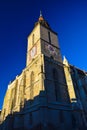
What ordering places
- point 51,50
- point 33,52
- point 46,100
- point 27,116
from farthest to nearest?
point 33,52
point 51,50
point 27,116
point 46,100

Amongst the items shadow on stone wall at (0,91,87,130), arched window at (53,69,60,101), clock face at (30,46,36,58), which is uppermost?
clock face at (30,46,36,58)

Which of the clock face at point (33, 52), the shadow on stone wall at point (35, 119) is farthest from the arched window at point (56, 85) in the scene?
the clock face at point (33, 52)

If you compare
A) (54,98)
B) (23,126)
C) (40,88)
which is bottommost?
(23,126)

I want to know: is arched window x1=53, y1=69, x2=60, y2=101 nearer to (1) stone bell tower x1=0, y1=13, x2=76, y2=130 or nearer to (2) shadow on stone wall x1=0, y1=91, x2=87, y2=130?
(1) stone bell tower x1=0, y1=13, x2=76, y2=130

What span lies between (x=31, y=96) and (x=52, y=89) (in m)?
3.84

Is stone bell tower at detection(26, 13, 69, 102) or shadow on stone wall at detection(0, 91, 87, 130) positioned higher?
stone bell tower at detection(26, 13, 69, 102)

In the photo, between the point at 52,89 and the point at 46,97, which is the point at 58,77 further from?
the point at 46,97

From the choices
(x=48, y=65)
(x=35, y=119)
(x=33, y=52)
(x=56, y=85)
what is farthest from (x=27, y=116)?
(x=33, y=52)

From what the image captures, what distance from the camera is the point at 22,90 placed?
76.2 ft

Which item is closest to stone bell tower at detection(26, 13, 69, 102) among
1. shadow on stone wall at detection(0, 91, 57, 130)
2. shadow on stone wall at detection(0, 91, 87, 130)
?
shadow on stone wall at detection(0, 91, 57, 130)

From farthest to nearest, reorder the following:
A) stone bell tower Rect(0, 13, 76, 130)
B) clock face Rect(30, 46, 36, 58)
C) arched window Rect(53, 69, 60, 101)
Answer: clock face Rect(30, 46, 36, 58) → arched window Rect(53, 69, 60, 101) → stone bell tower Rect(0, 13, 76, 130)

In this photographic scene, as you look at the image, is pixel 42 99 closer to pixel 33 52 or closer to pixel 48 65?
pixel 48 65

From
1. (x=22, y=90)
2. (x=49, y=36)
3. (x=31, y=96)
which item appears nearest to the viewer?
(x=31, y=96)

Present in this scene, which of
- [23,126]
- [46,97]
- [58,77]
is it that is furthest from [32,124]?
[58,77]
